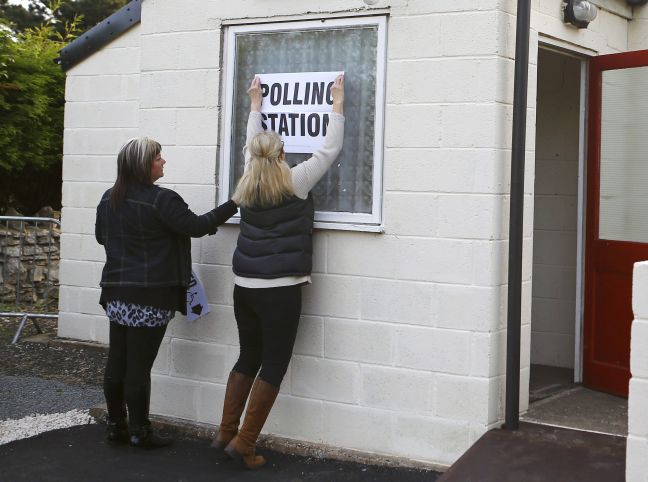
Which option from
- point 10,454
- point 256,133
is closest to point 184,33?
point 256,133

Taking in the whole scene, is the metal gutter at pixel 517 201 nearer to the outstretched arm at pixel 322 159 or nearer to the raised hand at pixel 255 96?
the outstretched arm at pixel 322 159

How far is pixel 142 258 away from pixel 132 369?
0.63 meters

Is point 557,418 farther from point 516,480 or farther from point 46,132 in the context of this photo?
point 46,132

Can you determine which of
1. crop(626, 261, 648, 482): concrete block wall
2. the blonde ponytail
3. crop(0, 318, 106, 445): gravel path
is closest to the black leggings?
the blonde ponytail

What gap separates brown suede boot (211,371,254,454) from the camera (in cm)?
530

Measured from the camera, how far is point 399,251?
522 cm

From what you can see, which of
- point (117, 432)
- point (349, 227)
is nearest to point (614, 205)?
point (349, 227)

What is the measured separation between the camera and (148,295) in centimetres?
531

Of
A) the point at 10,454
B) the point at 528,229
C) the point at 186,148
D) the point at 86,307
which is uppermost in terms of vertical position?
the point at 186,148

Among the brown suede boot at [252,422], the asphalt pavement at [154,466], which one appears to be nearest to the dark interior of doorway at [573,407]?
the asphalt pavement at [154,466]

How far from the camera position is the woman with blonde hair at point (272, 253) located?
5082 millimetres

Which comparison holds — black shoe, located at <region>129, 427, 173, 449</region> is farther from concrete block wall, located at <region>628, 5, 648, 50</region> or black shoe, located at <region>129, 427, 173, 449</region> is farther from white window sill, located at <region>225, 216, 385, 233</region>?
concrete block wall, located at <region>628, 5, 648, 50</region>

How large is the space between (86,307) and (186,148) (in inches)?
127

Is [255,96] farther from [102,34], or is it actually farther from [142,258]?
[102,34]
